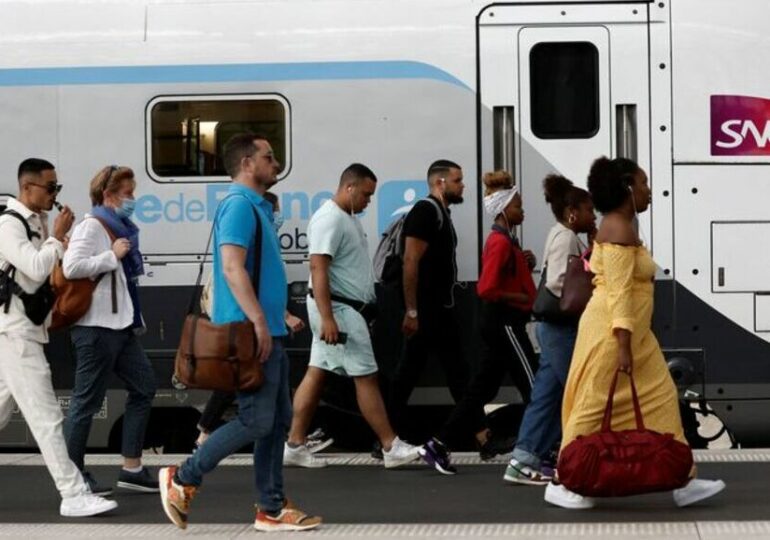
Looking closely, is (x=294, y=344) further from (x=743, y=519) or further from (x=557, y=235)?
(x=743, y=519)

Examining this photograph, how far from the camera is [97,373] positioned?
304 inches

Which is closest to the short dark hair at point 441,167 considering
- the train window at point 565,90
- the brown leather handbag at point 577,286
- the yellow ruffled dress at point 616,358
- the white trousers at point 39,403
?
the train window at point 565,90

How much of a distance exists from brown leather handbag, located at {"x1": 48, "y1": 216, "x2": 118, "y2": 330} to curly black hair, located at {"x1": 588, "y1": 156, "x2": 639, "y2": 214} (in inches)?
99.2

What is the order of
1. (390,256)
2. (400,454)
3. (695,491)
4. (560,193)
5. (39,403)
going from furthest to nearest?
(390,256), (400,454), (560,193), (695,491), (39,403)

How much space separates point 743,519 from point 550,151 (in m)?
3.03

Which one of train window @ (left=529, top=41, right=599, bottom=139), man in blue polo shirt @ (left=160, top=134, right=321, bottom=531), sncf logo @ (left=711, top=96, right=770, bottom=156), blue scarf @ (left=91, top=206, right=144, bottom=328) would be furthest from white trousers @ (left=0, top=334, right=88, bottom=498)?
sncf logo @ (left=711, top=96, right=770, bottom=156)

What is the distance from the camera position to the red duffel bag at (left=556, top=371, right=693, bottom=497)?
694 centimetres

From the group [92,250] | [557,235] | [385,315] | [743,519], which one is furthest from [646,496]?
[92,250]

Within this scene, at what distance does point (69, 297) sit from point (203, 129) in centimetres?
212

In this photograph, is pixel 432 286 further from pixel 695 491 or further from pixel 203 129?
pixel 695 491

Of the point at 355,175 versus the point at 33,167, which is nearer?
the point at 33,167

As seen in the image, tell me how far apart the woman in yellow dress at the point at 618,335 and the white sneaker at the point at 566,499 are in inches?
12.8

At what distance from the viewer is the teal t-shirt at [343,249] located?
864 centimetres

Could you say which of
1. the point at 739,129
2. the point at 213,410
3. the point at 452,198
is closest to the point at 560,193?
the point at 452,198
